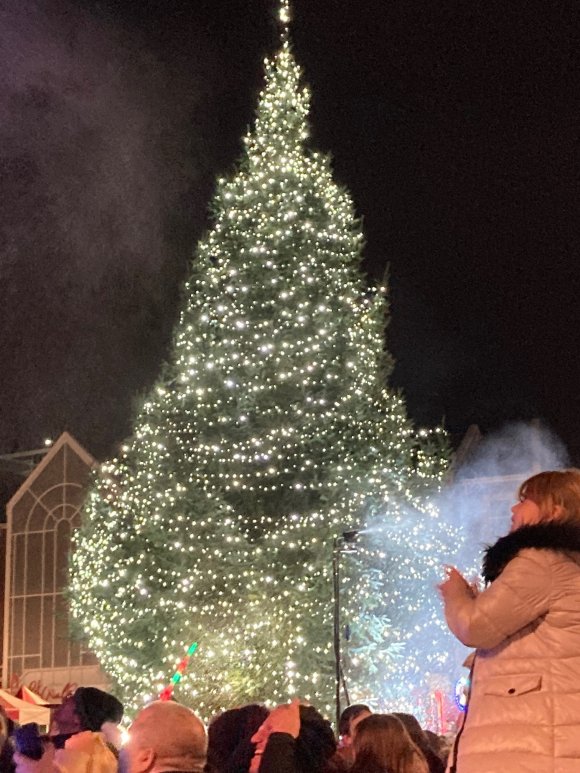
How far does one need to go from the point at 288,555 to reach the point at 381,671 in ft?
8.18

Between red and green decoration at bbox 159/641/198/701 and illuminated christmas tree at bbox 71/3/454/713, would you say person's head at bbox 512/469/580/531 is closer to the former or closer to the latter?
red and green decoration at bbox 159/641/198/701

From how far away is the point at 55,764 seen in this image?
4.70 m

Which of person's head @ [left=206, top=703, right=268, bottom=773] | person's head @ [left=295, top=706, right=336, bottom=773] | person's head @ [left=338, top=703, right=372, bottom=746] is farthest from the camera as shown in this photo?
person's head @ [left=338, top=703, right=372, bottom=746]

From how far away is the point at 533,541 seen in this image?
312cm

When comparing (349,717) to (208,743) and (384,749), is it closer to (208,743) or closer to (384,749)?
(208,743)

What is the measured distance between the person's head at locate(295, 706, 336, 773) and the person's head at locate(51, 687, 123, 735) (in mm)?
1173

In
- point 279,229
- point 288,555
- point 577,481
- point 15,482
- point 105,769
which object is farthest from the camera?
point 15,482

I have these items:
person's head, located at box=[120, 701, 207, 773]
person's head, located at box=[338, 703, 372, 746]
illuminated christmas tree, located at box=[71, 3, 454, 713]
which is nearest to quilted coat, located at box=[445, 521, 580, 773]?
person's head, located at box=[120, 701, 207, 773]

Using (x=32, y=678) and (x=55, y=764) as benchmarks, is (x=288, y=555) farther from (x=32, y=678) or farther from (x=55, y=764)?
(x=32, y=678)

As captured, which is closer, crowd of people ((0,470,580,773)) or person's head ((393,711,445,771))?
crowd of people ((0,470,580,773))

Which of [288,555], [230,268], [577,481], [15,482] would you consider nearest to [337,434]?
[288,555]

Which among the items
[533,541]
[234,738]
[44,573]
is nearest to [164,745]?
[533,541]

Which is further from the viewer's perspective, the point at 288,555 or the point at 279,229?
the point at 279,229

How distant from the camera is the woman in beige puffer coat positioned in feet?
9.49
